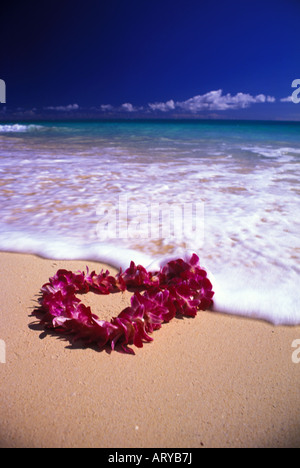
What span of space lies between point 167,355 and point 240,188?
3.81 m

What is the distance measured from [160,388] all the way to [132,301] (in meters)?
0.44

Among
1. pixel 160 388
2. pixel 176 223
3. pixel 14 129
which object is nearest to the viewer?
pixel 160 388

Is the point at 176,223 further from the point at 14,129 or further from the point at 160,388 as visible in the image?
the point at 14,129

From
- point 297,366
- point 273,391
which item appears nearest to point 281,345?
point 297,366

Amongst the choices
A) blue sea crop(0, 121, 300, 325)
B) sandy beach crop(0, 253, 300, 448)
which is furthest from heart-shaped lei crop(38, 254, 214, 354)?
blue sea crop(0, 121, 300, 325)

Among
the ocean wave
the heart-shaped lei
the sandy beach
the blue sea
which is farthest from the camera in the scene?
the ocean wave

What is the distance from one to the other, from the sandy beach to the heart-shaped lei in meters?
0.06

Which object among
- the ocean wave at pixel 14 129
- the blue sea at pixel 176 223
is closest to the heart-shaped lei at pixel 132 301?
the blue sea at pixel 176 223

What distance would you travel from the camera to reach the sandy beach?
3.65 feet

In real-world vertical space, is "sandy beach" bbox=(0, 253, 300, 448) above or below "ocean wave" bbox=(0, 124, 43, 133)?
below

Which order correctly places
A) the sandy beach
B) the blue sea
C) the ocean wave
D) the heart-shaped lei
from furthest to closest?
the ocean wave → the blue sea → the heart-shaped lei → the sandy beach

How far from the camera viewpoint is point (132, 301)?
161 centimetres

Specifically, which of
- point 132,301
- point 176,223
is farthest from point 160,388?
point 176,223

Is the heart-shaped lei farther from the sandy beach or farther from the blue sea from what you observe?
the blue sea
